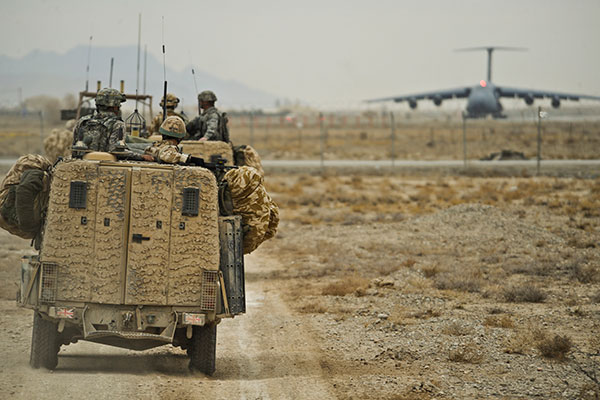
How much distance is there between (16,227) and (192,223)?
1.92m

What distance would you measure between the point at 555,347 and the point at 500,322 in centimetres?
166

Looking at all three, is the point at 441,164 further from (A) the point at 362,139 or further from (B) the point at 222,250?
(B) the point at 222,250

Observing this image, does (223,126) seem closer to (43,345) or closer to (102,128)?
(102,128)

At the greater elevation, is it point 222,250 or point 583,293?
point 222,250

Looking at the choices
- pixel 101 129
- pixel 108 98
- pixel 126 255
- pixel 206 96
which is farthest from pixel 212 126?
pixel 126 255

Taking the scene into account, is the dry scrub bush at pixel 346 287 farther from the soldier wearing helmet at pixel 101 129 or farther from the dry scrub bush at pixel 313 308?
the soldier wearing helmet at pixel 101 129

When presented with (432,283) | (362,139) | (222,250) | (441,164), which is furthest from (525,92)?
(222,250)

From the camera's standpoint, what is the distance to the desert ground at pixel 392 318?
791 centimetres

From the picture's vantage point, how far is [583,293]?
12.9m

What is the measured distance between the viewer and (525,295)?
40.5 feet

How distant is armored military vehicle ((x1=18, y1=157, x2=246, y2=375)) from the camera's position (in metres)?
7.59

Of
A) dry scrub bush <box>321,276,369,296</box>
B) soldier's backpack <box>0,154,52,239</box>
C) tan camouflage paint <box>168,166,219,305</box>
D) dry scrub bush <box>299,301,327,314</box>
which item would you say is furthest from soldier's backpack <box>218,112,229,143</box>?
tan camouflage paint <box>168,166,219,305</box>

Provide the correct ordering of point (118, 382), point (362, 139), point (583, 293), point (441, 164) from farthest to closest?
point (362, 139) < point (441, 164) < point (583, 293) < point (118, 382)

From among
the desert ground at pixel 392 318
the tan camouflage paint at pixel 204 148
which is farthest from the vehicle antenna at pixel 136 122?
the desert ground at pixel 392 318
